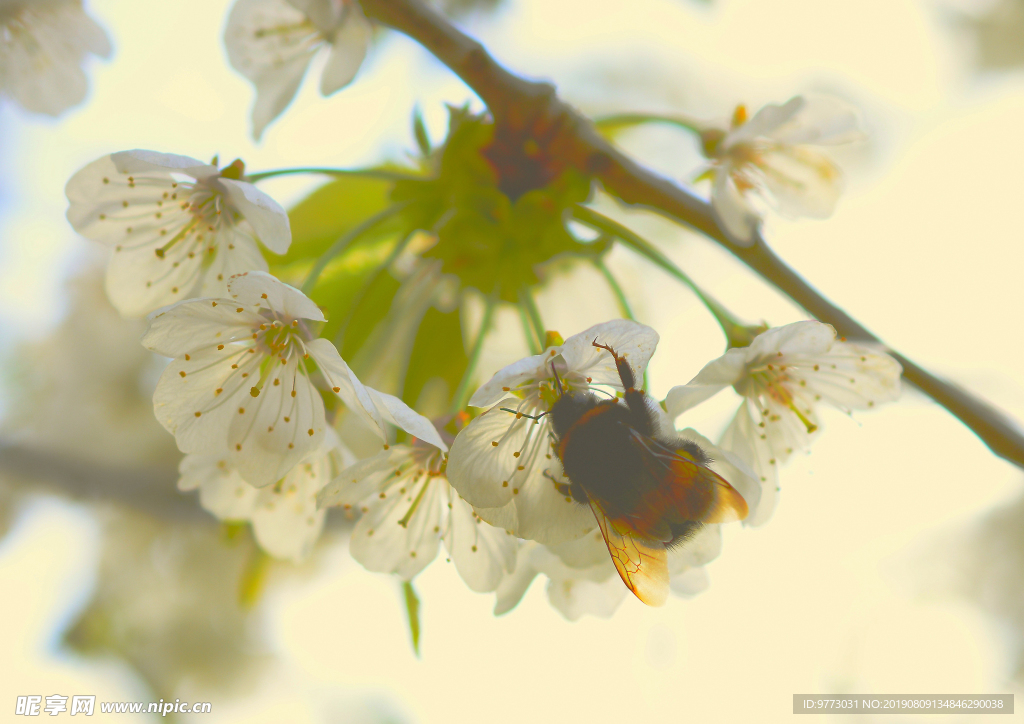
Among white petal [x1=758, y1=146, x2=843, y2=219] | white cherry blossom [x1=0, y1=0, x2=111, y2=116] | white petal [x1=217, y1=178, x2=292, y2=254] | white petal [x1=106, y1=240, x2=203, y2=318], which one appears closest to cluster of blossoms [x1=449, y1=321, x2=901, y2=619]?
white petal [x1=217, y1=178, x2=292, y2=254]

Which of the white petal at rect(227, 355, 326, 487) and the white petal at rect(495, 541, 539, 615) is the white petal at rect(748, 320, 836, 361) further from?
the white petal at rect(227, 355, 326, 487)

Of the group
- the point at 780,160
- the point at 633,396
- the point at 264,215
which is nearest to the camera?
the point at 264,215

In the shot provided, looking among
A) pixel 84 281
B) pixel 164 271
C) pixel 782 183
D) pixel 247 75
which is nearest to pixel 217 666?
pixel 84 281

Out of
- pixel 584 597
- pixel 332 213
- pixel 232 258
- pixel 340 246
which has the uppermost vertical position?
pixel 332 213

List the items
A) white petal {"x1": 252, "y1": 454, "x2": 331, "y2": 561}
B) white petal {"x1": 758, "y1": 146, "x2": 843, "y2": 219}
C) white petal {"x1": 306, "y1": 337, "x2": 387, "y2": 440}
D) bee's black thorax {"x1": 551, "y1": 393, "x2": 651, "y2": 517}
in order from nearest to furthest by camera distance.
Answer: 1. white petal {"x1": 306, "y1": 337, "x2": 387, "y2": 440}
2. bee's black thorax {"x1": 551, "y1": 393, "x2": 651, "y2": 517}
3. white petal {"x1": 252, "y1": 454, "x2": 331, "y2": 561}
4. white petal {"x1": 758, "y1": 146, "x2": 843, "y2": 219}

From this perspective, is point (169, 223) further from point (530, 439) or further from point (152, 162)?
point (530, 439)

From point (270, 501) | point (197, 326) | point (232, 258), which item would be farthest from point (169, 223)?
point (270, 501)
